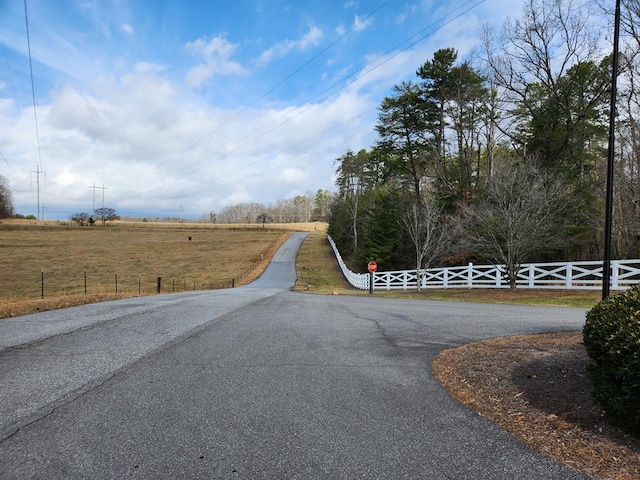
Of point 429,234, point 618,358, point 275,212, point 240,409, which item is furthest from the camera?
point 275,212

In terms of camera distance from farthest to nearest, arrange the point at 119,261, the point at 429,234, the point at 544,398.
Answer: the point at 119,261 < the point at 429,234 < the point at 544,398

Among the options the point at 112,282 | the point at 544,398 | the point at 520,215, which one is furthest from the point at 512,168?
the point at 112,282

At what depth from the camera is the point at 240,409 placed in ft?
12.2

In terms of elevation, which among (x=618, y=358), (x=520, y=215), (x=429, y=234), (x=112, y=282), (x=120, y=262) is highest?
(x=520, y=215)

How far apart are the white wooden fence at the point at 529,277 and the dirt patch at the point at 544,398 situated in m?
11.9

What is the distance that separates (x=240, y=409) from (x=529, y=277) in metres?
17.6

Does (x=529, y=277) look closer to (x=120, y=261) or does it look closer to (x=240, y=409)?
(x=240, y=409)

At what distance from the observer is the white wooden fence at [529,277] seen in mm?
15438

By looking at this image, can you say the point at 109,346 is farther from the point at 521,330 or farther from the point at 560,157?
the point at 560,157

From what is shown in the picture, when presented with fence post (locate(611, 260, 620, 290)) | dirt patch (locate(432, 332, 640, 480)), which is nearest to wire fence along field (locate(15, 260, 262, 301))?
fence post (locate(611, 260, 620, 290))

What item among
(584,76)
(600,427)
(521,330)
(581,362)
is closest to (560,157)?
(584,76)

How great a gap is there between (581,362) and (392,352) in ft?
8.05

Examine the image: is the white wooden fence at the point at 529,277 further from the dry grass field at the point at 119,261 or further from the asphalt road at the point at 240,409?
the dry grass field at the point at 119,261

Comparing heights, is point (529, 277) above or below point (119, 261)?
above
